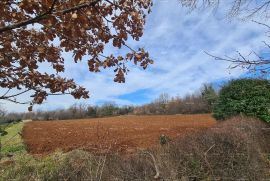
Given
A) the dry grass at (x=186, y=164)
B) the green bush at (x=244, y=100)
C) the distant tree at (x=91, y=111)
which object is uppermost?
the distant tree at (x=91, y=111)

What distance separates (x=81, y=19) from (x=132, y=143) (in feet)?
32.1

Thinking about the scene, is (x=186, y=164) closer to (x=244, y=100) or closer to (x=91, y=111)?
(x=244, y=100)

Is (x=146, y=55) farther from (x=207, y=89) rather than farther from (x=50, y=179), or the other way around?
(x=207, y=89)

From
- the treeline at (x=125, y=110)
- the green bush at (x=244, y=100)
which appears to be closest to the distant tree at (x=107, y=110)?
the treeline at (x=125, y=110)

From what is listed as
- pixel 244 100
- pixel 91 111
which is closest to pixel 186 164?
pixel 244 100

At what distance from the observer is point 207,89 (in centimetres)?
3812

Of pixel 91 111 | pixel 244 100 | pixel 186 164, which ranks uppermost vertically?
pixel 91 111

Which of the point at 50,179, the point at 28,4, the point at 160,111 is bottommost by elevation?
the point at 50,179

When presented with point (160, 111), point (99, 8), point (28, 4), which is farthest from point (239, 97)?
point (160, 111)

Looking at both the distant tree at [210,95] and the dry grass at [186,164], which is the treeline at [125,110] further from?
the dry grass at [186,164]

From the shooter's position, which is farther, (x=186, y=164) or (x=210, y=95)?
(x=210, y=95)

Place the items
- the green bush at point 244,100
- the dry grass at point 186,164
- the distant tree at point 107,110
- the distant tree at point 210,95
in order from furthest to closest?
the distant tree at point 107,110 < the distant tree at point 210,95 < the green bush at point 244,100 < the dry grass at point 186,164

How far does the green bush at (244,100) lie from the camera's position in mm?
14609

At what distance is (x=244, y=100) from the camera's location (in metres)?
14.9
